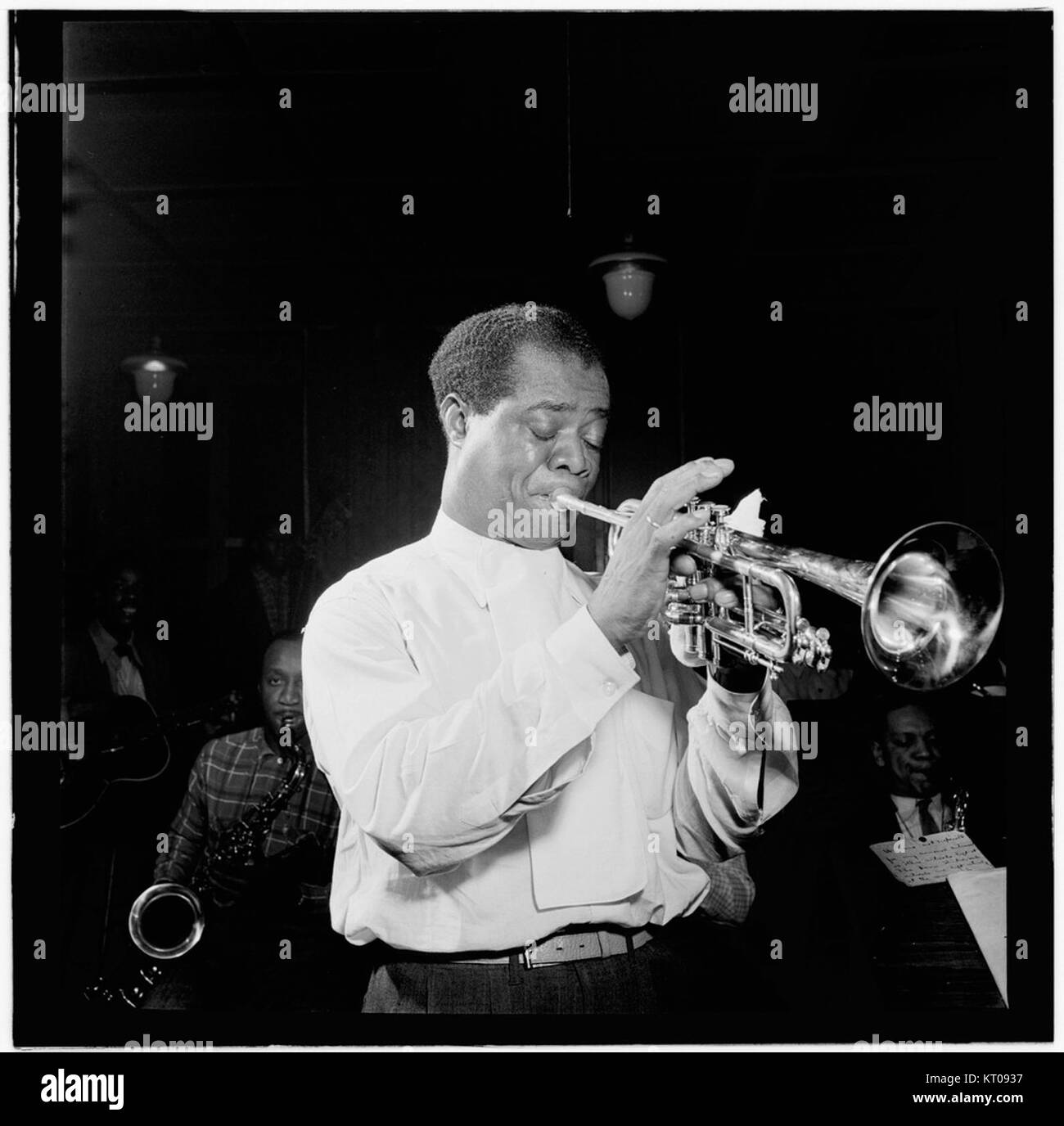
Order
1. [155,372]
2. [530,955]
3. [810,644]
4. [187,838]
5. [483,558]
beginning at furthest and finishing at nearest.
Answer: [155,372]
[187,838]
[483,558]
[530,955]
[810,644]

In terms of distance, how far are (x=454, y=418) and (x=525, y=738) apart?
770 millimetres

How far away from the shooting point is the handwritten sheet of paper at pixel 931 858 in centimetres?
282

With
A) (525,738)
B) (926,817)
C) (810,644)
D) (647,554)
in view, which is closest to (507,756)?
(525,738)

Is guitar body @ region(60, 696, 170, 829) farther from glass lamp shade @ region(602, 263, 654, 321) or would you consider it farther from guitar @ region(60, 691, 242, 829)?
glass lamp shade @ region(602, 263, 654, 321)

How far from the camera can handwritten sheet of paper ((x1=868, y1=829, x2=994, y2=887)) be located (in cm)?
282

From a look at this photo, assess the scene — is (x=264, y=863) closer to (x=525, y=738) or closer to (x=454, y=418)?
(x=525, y=738)

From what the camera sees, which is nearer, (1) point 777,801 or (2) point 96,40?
(1) point 777,801

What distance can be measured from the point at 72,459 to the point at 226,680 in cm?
66

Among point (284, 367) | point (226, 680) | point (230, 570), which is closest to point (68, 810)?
point (226, 680)

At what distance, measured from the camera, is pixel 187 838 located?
279cm

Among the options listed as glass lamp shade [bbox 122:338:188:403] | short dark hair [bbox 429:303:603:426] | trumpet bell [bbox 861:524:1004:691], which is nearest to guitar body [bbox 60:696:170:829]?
glass lamp shade [bbox 122:338:188:403]
